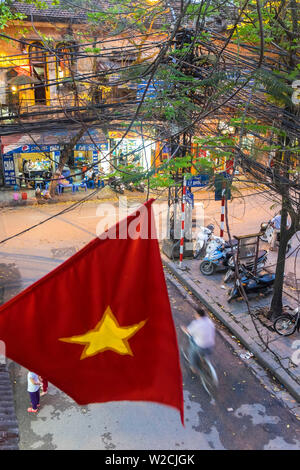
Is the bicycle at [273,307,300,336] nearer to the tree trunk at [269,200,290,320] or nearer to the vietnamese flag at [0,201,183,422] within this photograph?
the tree trunk at [269,200,290,320]

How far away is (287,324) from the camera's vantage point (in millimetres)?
8320

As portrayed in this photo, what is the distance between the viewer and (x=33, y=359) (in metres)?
2.92

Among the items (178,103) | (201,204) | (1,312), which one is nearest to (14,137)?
(201,204)

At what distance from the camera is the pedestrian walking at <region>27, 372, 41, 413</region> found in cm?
612

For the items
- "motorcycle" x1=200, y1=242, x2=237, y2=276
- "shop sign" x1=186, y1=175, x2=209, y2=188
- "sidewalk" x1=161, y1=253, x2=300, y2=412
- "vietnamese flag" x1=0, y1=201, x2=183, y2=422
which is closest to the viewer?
"vietnamese flag" x1=0, y1=201, x2=183, y2=422

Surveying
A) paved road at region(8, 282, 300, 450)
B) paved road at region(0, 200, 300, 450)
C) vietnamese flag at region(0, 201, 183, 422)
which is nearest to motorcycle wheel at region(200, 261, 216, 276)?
paved road at region(0, 200, 300, 450)

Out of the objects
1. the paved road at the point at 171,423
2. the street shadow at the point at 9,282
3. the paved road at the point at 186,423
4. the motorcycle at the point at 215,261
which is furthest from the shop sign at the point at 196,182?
the paved road at the point at 171,423

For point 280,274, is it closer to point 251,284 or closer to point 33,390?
point 251,284

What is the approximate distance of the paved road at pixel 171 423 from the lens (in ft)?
19.2

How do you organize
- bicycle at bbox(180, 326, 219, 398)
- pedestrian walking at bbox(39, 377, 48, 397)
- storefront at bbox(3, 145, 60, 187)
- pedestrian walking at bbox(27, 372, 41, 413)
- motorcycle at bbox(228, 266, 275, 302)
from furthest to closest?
storefront at bbox(3, 145, 60, 187) < motorcycle at bbox(228, 266, 275, 302) < bicycle at bbox(180, 326, 219, 398) < pedestrian walking at bbox(39, 377, 48, 397) < pedestrian walking at bbox(27, 372, 41, 413)

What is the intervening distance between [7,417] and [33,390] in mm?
578

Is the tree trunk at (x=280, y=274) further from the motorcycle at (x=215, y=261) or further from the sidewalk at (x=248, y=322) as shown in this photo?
the motorcycle at (x=215, y=261)

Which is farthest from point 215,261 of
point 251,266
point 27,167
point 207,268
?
point 27,167

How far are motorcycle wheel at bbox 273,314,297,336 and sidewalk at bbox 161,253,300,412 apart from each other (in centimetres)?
12
